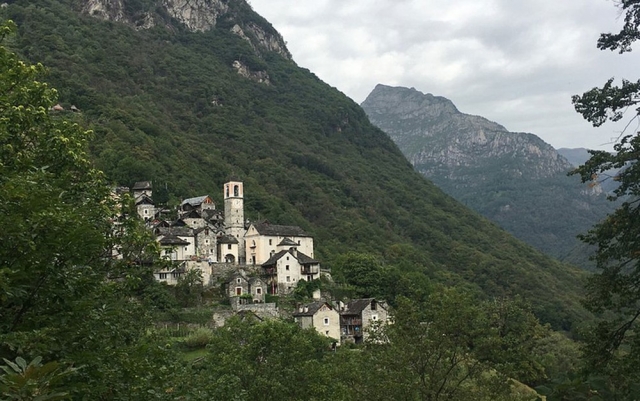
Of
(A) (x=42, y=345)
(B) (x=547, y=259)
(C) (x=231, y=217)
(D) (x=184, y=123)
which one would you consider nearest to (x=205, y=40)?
(D) (x=184, y=123)

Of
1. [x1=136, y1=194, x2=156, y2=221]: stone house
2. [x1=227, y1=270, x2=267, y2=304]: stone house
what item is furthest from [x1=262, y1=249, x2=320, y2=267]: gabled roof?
[x1=136, y1=194, x2=156, y2=221]: stone house

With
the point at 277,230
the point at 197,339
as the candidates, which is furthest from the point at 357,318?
the point at 277,230

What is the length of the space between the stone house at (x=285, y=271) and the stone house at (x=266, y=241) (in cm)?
239

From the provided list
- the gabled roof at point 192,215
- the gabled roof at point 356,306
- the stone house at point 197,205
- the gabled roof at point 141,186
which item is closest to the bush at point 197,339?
the gabled roof at point 356,306

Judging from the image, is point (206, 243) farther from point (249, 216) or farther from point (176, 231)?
point (249, 216)

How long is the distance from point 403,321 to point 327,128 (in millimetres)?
162842

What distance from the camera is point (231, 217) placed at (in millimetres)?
68750

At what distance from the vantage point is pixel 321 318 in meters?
52.9

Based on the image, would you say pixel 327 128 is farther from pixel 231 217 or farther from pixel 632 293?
pixel 632 293

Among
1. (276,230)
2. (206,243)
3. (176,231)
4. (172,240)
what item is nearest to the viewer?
(172,240)

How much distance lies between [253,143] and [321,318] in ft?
307

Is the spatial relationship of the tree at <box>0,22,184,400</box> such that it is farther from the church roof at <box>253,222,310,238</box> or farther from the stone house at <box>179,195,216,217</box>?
the stone house at <box>179,195,216,217</box>

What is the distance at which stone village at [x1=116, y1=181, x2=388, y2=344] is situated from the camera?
177 feet

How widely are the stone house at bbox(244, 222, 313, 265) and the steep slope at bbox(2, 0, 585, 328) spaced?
935 centimetres
